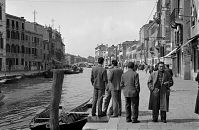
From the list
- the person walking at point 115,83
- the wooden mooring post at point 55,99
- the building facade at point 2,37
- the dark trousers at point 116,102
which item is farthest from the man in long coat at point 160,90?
the building facade at point 2,37

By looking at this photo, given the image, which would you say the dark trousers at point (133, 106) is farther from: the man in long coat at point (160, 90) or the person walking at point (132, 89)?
the man in long coat at point (160, 90)

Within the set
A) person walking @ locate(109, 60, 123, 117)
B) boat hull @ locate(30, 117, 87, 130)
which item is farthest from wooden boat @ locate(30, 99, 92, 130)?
person walking @ locate(109, 60, 123, 117)

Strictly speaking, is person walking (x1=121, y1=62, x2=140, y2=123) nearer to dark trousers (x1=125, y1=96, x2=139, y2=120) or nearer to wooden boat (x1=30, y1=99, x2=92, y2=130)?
dark trousers (x1=125, y1=96, x2=139, y2=120)

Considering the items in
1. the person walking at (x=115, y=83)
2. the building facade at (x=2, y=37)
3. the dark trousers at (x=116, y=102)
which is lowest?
the dark trousers at (x=116, y=102)

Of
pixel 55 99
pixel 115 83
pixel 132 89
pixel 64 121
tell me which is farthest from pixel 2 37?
pixel 132 89

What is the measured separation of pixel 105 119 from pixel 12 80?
37.0 metres

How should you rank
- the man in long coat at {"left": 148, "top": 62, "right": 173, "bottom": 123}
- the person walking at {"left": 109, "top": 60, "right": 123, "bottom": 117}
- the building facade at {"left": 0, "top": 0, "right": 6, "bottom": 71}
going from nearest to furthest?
the man in long coat at {"left": 148, "top": 62, "right": 173, "bottom": 123}, the person walking at {"left": 109, "top": 60, "right": 123, "bottom": 117}, the building facade at {"left": 0, "top": 0, "right": 6, "bottom": 71}

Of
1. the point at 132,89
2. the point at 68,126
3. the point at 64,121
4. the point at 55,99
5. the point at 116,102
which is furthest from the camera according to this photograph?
the point at 64,121

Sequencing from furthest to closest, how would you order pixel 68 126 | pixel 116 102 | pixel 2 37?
pixel 2 37, pixel 116 102, pixel 68 126

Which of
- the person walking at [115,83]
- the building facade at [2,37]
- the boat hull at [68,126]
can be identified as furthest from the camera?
the building facade at [2,37]

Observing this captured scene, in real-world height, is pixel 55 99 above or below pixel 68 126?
above

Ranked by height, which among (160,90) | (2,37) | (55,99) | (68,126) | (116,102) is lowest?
(68,126)

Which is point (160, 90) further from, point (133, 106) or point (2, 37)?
point (2, 37)

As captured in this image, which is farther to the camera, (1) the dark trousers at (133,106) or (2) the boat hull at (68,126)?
(2) the boat hull at (68,126)
